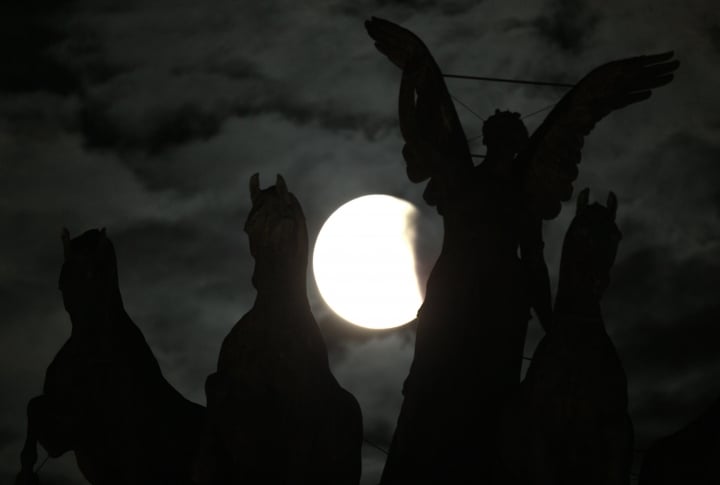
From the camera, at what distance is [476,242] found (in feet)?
55.0

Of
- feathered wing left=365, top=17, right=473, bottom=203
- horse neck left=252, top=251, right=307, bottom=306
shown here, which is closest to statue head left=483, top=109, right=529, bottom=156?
feathered wing left=365, top=17, right=473, bottom=203

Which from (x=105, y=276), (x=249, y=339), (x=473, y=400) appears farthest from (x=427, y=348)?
(x=105, y=276)

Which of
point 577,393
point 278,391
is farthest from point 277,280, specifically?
point 577,393

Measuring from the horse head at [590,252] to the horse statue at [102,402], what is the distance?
12.3 ft

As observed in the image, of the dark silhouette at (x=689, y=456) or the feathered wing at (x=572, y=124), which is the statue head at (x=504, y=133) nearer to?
the feathered wing at (x=572, y=124)

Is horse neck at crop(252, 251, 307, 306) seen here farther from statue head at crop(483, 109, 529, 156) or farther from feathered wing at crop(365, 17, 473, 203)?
statue head at crop(483, 109, 529, 156)

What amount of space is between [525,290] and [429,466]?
201 cm

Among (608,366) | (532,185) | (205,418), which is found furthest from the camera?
(532,185)

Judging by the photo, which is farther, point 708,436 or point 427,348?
point 427,348

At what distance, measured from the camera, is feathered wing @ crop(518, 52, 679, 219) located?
17562mm

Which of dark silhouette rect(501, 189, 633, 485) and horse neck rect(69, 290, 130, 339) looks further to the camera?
horse neck rect(69, 290, 130, 339)

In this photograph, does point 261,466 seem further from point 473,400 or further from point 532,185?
point 532,185

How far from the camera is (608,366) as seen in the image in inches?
584

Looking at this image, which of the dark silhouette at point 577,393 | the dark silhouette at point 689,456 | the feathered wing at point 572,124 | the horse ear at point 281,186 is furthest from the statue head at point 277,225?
the dark silhouette at point 689,456
